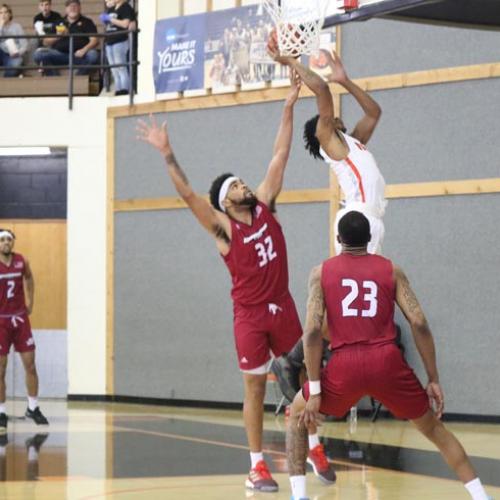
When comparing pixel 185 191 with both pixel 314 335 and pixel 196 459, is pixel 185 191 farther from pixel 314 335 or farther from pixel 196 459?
pixel 196 459

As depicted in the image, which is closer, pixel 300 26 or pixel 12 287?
pixel 300 26

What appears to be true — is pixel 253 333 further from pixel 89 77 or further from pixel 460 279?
pixel 89 77

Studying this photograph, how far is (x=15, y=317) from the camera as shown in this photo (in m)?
13.2

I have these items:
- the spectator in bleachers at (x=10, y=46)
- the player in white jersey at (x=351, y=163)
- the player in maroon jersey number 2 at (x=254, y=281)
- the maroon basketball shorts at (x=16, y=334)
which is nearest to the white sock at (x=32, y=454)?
the player in maroon jersey number 2 at (x=254, y=281)

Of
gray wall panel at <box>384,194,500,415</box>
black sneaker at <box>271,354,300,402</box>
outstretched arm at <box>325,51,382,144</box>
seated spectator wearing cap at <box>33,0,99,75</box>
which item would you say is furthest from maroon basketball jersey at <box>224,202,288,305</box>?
seated spectator wearing cap at <box>33,0,99,75</box>

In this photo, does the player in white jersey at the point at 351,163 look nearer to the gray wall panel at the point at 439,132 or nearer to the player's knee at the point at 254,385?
the player's knee at the point at 254,385

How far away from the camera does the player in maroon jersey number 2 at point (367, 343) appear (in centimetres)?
662

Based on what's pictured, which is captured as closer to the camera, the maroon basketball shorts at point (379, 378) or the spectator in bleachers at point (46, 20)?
the maroon basketball shorts at point (379, 378)

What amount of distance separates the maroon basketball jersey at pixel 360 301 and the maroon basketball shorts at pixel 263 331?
1.77 meters

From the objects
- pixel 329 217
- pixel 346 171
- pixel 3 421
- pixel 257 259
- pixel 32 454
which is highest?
pixel 346 171

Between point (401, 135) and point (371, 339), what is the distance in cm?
760

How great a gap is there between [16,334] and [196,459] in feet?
12.8

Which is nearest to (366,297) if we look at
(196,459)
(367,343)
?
(367,343)

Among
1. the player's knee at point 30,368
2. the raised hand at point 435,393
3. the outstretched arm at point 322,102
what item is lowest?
the player's knee at point 30,368
